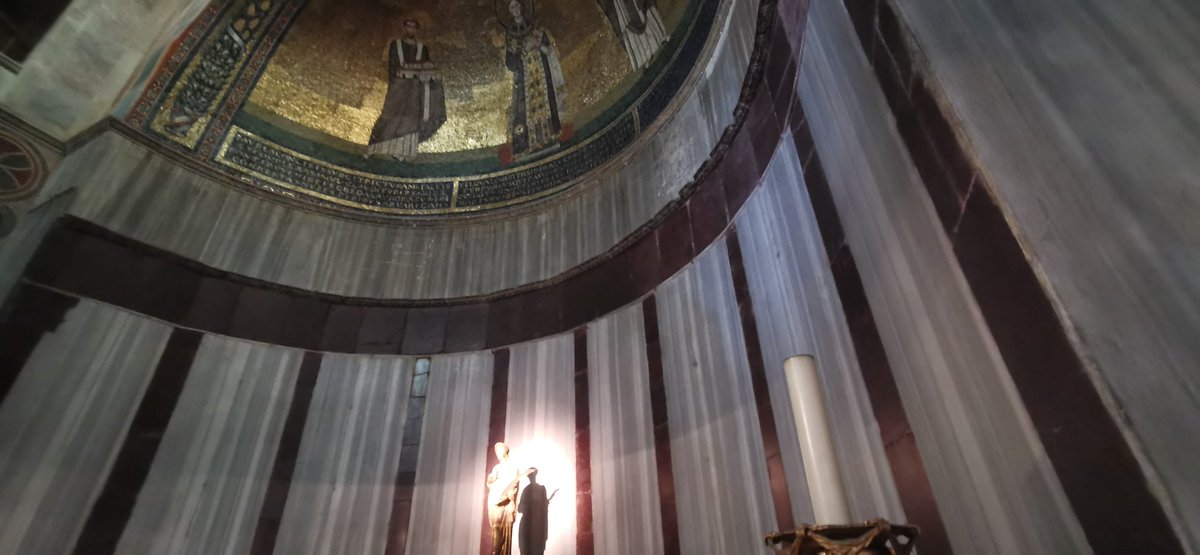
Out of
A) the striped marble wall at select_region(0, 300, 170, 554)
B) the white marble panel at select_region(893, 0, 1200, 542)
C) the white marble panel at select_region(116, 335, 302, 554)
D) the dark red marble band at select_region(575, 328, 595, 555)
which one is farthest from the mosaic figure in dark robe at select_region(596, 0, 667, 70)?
the striped marble wall at select_region(0, 300, 170, 554)

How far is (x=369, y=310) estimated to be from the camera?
7754mm

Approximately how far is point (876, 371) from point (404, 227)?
6.72m

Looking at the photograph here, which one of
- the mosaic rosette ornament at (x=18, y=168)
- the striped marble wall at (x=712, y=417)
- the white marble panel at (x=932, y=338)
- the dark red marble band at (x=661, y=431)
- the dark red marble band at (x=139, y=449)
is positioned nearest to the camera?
the white marble panel at (x=932, y=338)

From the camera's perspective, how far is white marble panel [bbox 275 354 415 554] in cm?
615

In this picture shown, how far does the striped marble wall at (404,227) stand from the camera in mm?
6641

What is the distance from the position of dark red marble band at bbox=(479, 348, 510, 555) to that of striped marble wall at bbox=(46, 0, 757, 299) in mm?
1116

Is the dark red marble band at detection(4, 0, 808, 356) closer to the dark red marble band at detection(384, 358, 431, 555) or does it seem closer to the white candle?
the dark red marble band at detection(384, 358, 431, 555)

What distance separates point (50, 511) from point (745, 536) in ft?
19.1

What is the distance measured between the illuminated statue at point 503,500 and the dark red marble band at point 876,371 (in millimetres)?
3274

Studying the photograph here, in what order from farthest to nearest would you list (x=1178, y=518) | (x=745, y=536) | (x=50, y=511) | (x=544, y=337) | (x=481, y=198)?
1. (x=481, y=198)
2. (x=544, y=337)
3. (x=50, y=511)
4. (x=745, y=536)
5. (x=1178, y=518)

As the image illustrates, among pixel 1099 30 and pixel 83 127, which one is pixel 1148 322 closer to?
pixel 1099 30

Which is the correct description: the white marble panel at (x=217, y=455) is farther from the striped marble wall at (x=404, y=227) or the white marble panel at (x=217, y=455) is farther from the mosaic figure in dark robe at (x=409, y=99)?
the mosaic figure in dark robe at (x=409, y=99)

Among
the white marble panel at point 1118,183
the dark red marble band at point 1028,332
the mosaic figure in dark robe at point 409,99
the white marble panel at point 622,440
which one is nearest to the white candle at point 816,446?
the white marble panel at point 1118,183

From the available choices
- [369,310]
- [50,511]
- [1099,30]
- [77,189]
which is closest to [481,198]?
[369,310]
